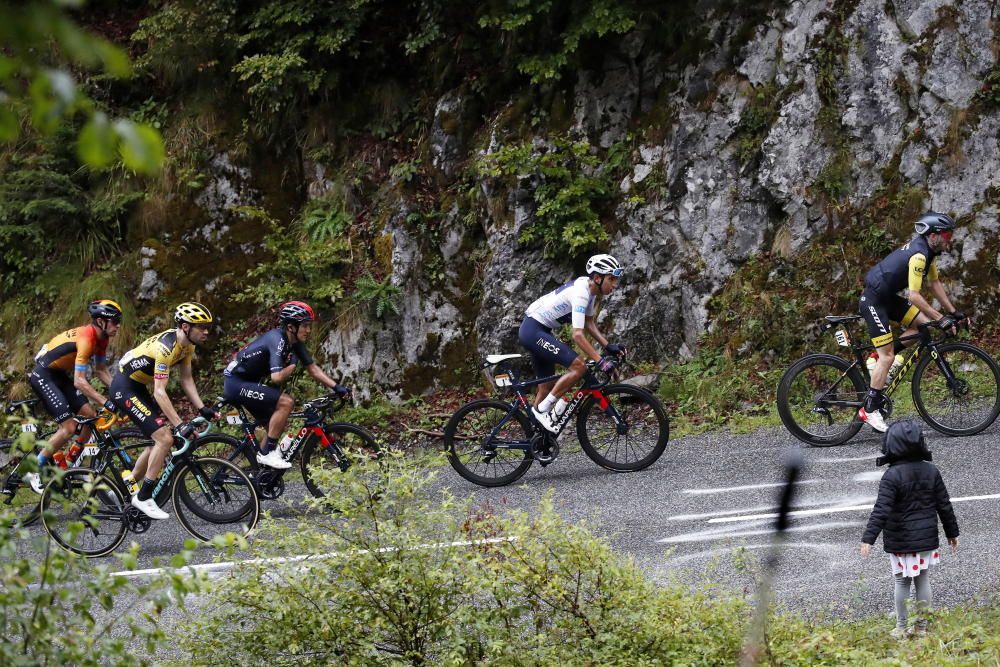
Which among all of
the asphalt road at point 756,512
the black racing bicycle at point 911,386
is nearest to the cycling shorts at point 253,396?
the asphalt road at point 756,512

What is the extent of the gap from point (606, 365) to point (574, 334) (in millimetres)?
472

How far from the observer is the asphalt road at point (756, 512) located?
691 centimetres

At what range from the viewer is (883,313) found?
1037 cm

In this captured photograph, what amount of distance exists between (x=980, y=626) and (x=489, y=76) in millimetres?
11506

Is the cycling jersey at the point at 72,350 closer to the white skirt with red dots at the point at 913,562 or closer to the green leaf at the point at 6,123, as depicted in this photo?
the white skirt with red dots at the point at 913,562

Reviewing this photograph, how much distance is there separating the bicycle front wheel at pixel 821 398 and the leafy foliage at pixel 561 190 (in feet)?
13.3

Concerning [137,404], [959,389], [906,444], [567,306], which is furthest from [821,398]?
[137,404]

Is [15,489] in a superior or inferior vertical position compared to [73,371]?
inferior

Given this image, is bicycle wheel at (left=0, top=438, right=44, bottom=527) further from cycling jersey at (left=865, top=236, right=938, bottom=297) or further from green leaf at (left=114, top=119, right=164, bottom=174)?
green leaf at (left=114, top=119, right=164, bottom=174)

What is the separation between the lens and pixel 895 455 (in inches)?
244

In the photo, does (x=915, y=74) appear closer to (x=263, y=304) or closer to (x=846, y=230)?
(x=846, y=230)

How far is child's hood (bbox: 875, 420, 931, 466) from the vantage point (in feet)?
20.2

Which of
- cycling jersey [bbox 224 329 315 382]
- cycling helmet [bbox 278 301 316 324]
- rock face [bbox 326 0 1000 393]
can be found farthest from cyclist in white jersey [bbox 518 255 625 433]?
rock face [bbox 326 0 1000 393]

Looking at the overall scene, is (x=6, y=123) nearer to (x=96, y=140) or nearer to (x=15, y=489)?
(x=96, y=140)
